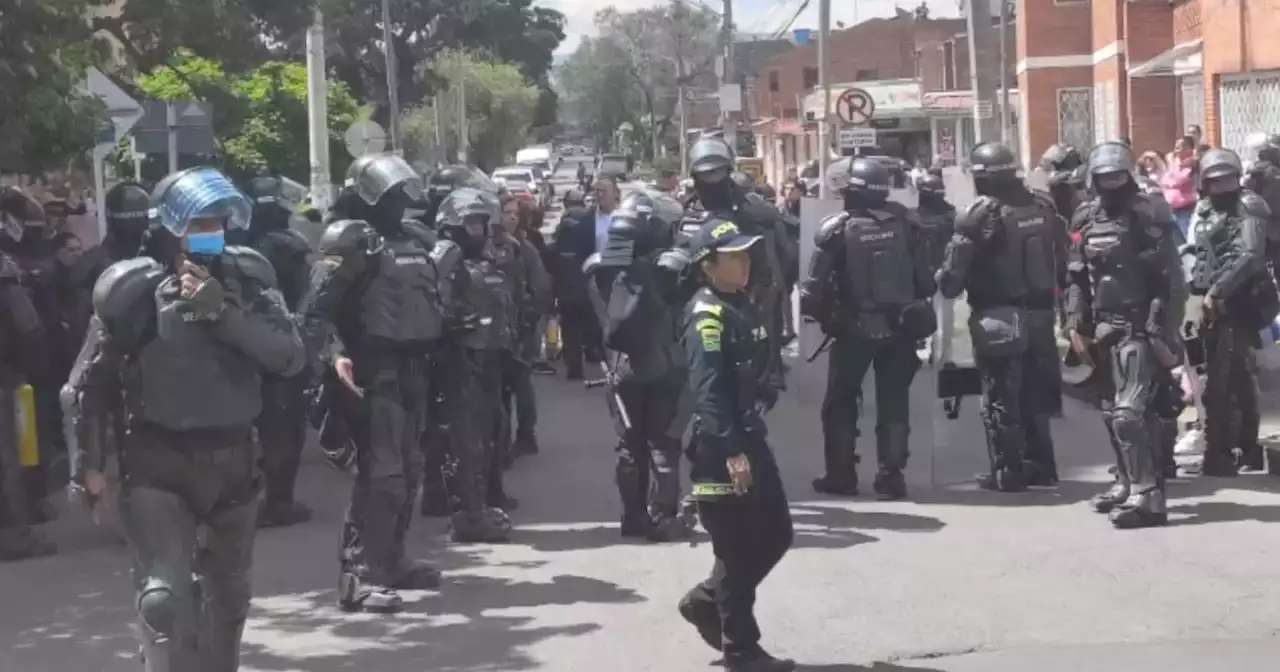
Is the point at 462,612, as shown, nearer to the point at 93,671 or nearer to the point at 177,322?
the point at 93,671

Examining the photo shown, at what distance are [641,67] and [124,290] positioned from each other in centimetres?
9641

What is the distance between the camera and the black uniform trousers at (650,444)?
30.8 feet

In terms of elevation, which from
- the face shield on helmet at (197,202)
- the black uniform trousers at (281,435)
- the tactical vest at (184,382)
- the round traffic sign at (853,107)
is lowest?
the black uniform trousers at (281,435)

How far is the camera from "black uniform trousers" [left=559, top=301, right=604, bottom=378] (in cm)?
1727

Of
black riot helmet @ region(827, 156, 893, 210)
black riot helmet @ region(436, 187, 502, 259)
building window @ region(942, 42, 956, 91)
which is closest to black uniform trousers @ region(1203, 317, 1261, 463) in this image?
black riot helmet @ region(827, 156, 893, 210)

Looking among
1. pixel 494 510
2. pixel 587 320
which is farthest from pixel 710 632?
pixel 587 320

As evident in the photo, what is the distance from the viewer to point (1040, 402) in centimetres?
1060

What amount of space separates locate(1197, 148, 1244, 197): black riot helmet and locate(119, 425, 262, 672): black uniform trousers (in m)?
6.02

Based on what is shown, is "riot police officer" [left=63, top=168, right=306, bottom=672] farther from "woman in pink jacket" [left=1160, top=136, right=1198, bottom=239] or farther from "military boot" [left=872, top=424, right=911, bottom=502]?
"woman in pink jacket" [left=1160, top=136, right=1198, bottom=239]

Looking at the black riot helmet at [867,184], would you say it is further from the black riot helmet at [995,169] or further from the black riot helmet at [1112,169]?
the black riot helmet at [1112,169]

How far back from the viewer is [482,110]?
72.6m

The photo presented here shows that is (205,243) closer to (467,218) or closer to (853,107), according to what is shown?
(467,218)

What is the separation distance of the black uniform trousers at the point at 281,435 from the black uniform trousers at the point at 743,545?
4213 millimetres

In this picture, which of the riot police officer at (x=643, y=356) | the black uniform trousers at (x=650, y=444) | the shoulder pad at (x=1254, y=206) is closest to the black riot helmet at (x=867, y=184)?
the riot police officer at (x=643, y=356)
